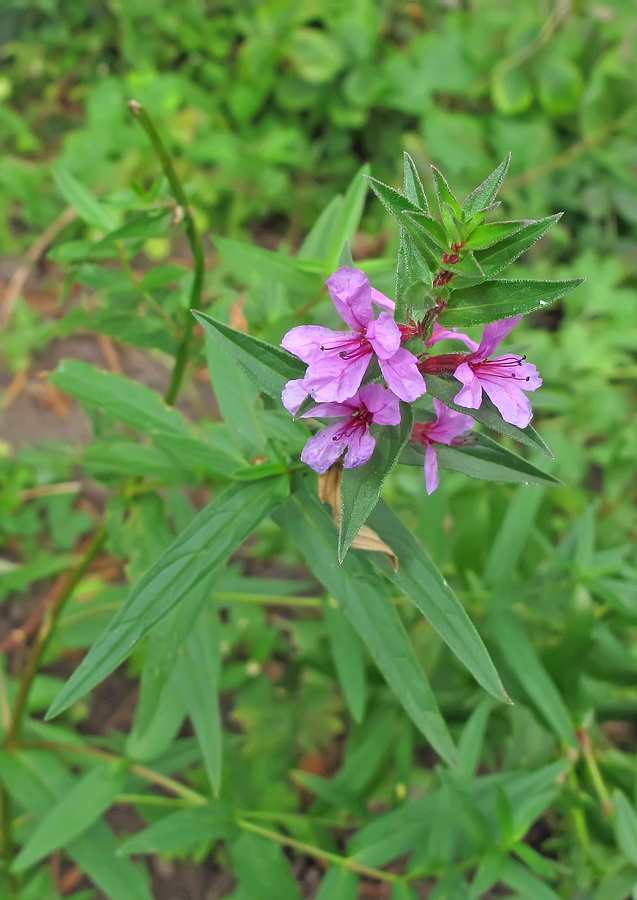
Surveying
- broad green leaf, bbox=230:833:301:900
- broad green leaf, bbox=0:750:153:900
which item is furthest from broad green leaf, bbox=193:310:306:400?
broad green leaf, bbox=0:750:153:900

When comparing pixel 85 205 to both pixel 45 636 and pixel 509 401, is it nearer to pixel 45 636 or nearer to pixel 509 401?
pixel 45 636

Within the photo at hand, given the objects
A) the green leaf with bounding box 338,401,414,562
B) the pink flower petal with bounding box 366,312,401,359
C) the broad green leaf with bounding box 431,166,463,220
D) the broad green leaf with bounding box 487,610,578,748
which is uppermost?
the broad green leaf with bounding box 431,166,463,220

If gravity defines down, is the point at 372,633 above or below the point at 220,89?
below

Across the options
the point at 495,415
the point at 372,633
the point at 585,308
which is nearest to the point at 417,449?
the point at 495,415

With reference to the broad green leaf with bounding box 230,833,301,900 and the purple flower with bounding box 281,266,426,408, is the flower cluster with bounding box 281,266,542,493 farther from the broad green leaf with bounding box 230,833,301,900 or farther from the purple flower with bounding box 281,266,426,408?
the broad green leaf with bounding box 230,833,301,900

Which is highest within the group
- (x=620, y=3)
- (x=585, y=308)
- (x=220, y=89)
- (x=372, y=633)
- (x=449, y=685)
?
(x=620, y=3)

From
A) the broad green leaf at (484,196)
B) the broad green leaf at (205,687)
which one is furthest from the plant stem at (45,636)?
the broad green leaf at (484,196)

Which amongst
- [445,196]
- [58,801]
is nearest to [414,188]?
[445,196]

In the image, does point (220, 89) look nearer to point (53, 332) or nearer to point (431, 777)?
point (53, 332)
